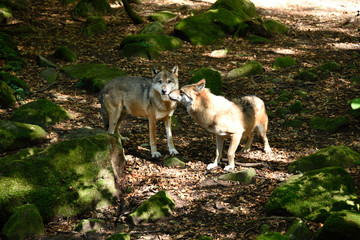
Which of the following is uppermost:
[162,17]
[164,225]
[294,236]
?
[162,17]

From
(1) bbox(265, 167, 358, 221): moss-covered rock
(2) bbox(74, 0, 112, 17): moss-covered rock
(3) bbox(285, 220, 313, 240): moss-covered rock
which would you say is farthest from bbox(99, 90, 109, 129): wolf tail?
(2) bbox(74, 0, 112, 17): moss-covered rock

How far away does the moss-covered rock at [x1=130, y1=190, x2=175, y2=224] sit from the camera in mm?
5988

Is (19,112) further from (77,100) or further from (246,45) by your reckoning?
(246,45)

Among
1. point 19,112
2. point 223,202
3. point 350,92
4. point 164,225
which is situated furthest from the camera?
point 350,92

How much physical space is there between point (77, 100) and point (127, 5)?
7716mm

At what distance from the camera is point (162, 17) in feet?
61.2

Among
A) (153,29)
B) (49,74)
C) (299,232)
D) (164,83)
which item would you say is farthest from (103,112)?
(153,29)

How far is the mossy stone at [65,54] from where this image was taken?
14.3m

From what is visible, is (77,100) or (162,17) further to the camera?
(162,17)

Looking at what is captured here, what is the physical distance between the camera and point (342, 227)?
458 cm

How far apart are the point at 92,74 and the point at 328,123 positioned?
7.78m

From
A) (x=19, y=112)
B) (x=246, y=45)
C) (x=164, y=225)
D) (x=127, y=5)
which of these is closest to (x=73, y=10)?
(x=127, y=5)

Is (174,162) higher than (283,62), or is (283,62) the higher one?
(283,62)

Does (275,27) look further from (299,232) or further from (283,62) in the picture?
(299,232)
